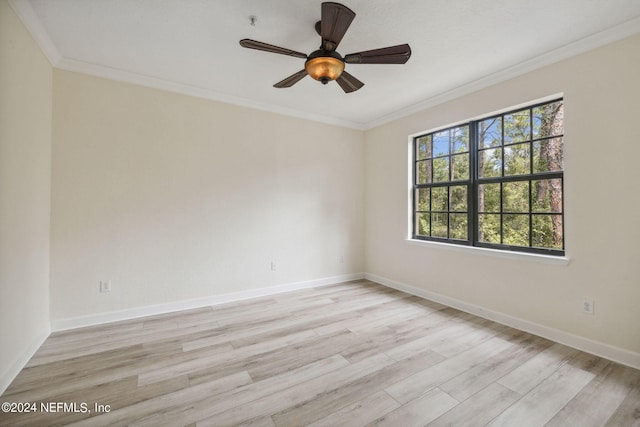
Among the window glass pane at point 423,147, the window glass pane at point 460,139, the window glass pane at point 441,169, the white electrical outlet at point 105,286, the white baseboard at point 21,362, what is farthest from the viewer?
the window glass pane at point 423,147

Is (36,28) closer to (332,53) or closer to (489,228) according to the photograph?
(332,53)

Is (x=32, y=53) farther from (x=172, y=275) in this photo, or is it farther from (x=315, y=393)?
(x=315, y=393)

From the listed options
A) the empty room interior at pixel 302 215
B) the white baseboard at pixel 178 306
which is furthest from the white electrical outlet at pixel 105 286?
the white baseboard at pixel 178 306

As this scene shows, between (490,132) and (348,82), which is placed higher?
(348,82)

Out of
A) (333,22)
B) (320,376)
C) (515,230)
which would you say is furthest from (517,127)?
(320,376)

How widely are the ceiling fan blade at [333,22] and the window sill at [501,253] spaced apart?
257 centimetres

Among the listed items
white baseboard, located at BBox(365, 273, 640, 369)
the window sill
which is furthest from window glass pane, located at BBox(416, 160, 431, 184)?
white baseboard, located at BBox(365, 273, 640, 369)

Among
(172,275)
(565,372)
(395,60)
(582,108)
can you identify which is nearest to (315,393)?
(565,372)

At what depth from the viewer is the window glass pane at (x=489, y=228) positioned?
9.88ft

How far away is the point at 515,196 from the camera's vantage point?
2848 millimetres

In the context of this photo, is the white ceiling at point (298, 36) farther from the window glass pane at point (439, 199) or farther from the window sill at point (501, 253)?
the window sill at point (501, 253)

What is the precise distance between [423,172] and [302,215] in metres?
1.86

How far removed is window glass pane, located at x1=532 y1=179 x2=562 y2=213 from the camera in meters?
2.55

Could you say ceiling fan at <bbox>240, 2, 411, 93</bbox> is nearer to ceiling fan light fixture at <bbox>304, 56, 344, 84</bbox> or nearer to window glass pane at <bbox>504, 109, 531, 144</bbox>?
ceiling fan light fixture at <bbox>304, 56, 344, 84</bbox>
